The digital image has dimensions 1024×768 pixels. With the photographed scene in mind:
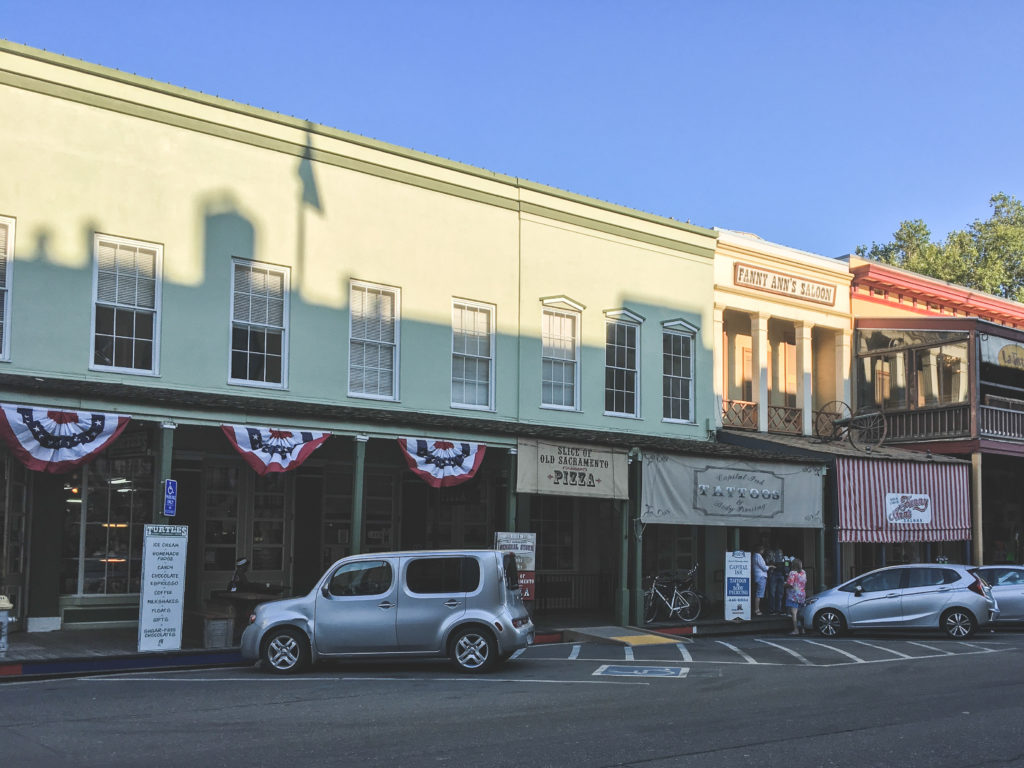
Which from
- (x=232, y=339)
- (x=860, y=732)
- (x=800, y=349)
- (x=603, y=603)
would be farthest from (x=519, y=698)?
(x=800, y=349)

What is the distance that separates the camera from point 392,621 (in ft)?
48.2

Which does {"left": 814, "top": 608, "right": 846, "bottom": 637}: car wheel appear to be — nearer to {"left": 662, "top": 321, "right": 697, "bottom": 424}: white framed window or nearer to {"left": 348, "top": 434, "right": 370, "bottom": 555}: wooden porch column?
{"left": 662, "top": 321, "right": 697, "bottom": 424}: white framed window

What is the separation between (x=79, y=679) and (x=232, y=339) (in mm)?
6395

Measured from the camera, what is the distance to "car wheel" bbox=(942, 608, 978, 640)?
19938mm

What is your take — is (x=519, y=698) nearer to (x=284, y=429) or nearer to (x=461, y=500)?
(x=284, y=429)

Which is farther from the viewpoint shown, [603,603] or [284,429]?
[603,603]

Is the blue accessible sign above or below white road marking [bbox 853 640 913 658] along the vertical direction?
above

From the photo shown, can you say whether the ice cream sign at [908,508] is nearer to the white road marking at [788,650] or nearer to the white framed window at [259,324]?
the white road marking at [788,650]

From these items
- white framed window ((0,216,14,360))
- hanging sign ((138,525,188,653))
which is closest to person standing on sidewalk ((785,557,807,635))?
hanging sign ((138,525,188,653))

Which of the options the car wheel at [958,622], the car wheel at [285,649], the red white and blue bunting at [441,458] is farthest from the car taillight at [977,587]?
the car wheel at [285,649]

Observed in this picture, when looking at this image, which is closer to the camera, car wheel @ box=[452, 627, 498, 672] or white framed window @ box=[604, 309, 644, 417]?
car wheel @ box=[452, 627, 498, 672]

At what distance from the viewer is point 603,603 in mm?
25016

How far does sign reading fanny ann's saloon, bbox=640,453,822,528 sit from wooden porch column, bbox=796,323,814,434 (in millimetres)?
3664

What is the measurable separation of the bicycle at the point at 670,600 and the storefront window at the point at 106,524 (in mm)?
9450
